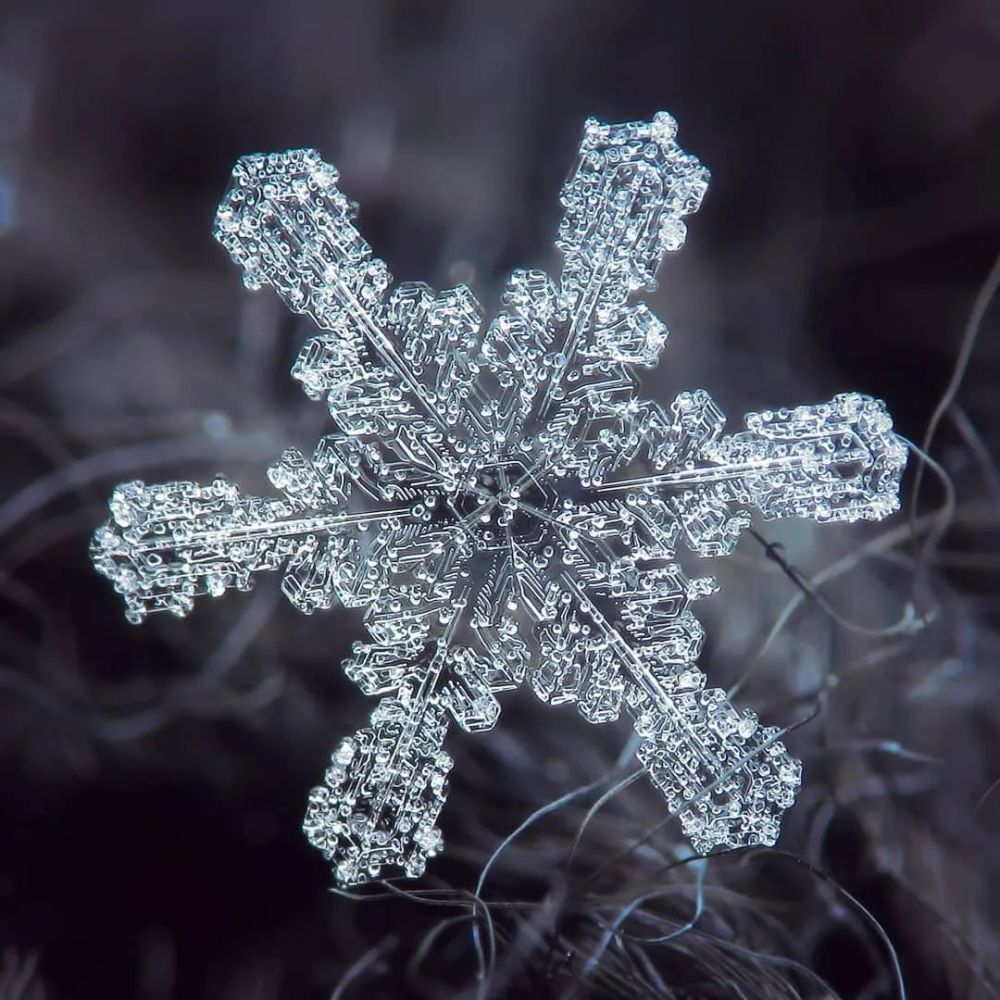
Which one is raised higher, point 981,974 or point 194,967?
point 981,974

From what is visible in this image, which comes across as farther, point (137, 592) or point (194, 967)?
point (194, 967)

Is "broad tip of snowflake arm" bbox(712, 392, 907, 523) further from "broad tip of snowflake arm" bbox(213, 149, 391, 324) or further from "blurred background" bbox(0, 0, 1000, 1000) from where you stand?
"broad tip of snowflake arm" bbox(213, 149, 391, 324)

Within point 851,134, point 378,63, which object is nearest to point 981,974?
Result: point 851,134

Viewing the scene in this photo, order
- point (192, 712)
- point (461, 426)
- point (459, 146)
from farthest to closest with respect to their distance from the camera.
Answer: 1. point (192, 712)
2. point (459, 146)
3. point (461, 426)

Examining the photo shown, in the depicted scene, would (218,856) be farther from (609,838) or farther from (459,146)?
(459,146)

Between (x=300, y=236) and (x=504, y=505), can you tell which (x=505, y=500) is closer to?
(x=504, y=505)

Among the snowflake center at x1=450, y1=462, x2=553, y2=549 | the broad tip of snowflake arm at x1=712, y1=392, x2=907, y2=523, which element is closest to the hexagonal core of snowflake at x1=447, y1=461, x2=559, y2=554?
the snowflake center at x1=450, y1=462, x2=553, y2=549
